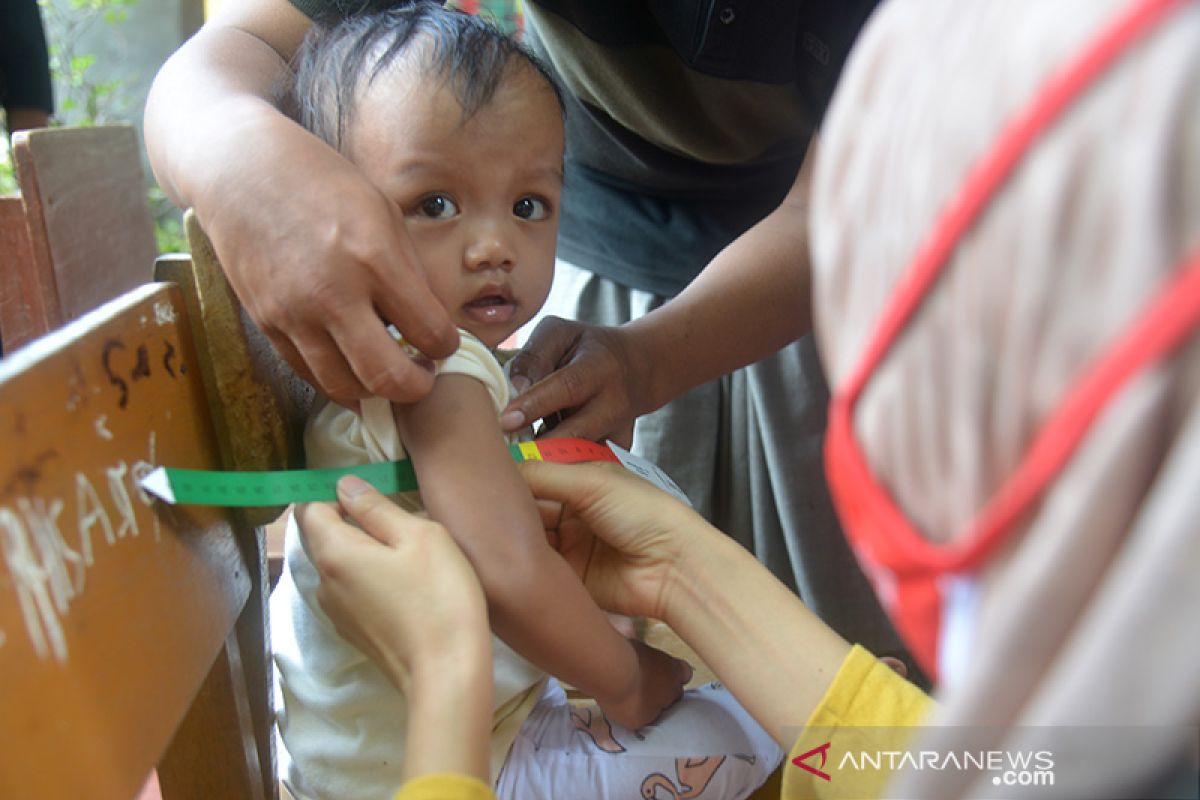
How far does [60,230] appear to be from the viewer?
5.85ft

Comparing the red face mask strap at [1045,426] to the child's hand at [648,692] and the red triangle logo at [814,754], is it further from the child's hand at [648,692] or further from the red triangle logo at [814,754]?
Answer: the child's hand at [648,692]

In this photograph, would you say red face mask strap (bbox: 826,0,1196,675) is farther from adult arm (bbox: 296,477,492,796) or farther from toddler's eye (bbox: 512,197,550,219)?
toddler's eye (bbox: 512,197,550,219)

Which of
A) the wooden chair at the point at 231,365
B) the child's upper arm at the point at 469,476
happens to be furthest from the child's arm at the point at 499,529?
the wooden chair at the point at 231,365

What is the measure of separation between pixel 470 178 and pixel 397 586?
1.37 ft

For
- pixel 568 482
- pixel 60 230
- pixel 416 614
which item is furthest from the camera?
pixel 60 230

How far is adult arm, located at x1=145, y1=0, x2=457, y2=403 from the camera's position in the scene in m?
0.74

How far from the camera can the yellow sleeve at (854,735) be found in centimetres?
84

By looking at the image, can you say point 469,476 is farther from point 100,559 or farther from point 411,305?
point 100,559

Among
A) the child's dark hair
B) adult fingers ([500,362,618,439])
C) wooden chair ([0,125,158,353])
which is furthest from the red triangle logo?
wooden chair ([0,125,158,353])

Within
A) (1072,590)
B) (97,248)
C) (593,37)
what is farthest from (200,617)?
(97,248)

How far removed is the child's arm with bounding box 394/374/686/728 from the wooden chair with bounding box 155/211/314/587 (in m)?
0.12

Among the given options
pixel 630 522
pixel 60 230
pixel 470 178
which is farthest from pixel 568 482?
pixel 60 230

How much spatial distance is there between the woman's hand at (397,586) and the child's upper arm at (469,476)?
4 cm

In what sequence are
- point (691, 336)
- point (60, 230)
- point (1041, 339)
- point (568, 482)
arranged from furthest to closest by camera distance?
point (60, 230)
point (691, 336)
point (568, 482)
point (1041, 339)
